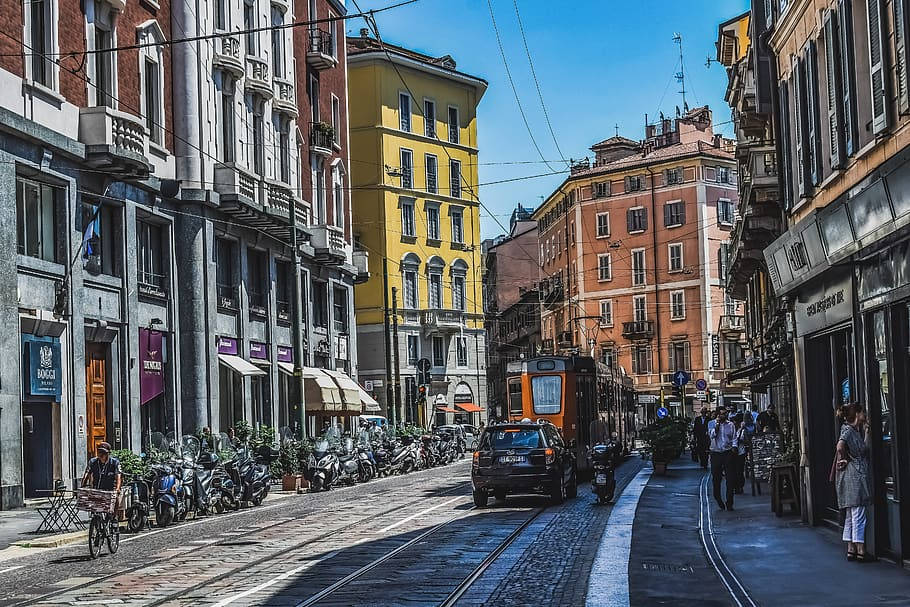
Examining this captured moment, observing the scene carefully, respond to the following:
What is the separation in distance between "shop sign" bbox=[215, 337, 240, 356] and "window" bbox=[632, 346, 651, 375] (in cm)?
5384

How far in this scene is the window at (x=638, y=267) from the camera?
9119cm

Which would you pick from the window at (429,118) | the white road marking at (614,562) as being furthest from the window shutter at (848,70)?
the window at (429,118)

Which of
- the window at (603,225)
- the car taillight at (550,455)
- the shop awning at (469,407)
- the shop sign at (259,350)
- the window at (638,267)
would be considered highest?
the window at (603,225)

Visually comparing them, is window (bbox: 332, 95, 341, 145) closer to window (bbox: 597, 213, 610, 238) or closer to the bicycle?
the bicycle

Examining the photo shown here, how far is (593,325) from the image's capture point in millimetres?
93250

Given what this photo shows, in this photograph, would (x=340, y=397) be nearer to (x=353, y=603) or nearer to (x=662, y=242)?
(x=353, y=603)

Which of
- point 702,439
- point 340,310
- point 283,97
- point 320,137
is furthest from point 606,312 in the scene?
point 702,439

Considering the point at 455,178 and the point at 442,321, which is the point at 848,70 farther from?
the point at 455,178

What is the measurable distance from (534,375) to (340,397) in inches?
513

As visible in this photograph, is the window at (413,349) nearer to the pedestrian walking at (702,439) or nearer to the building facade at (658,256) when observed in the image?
the building facade at (658,256)

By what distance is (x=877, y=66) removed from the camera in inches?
575

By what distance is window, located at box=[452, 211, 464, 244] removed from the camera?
7631 cm

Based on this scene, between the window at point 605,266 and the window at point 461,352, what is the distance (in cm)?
2086

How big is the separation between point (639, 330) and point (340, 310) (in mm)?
40767
